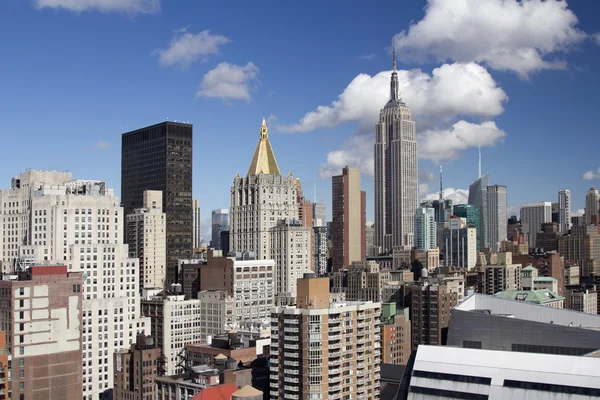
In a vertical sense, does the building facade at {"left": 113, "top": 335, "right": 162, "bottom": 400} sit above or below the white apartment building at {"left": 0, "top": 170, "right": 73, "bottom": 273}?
below

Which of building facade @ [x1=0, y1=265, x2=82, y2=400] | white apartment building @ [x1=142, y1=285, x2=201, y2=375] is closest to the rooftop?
building facade @ [x1=0, y1=265, x2=82, y2=400]

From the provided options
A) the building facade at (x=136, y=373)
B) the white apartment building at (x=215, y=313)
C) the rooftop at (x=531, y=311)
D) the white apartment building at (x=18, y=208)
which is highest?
the white apartment building at (x=18, y=208)

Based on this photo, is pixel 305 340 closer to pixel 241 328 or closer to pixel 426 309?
pixel 241 328

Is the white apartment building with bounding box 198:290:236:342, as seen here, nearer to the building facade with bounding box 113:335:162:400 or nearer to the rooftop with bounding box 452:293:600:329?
the building facade with bounding box 113:335:162:400

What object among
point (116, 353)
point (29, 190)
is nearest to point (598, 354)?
point (116, 353)

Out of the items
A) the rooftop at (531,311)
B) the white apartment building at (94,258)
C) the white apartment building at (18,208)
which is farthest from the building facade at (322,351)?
the white apartment building at (18,208)

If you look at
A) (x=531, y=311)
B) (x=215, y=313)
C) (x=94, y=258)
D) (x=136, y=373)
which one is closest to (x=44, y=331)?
(x=136, y=373)

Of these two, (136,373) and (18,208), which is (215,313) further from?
(18,208)

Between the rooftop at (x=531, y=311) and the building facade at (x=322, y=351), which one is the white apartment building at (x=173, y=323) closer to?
the building facade at (x=322, y=351)
